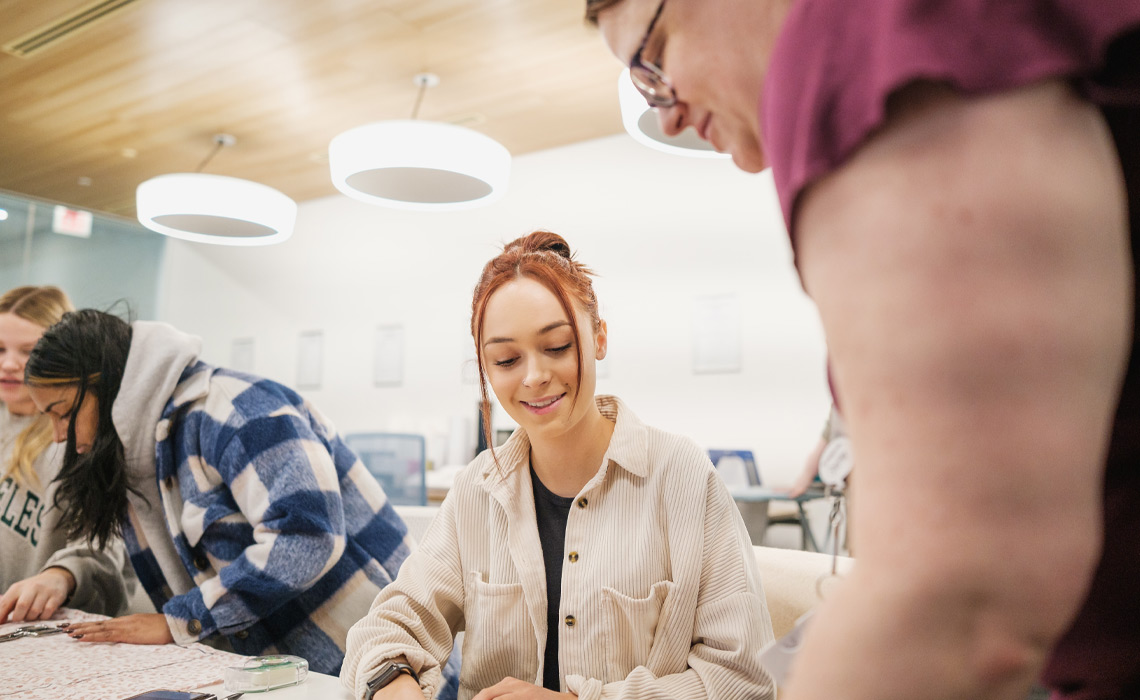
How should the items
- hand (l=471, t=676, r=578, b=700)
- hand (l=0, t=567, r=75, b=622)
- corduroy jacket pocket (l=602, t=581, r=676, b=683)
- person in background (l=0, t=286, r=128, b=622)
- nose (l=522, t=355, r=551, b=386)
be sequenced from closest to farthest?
hand (l=471, t=676, r=578, b=700)
corduroy jacket pocket (l=602, t=581, r=676, b=683)
nose (l=522, t=355, r=551, b=386)
hand (l=0, t=567, r=75, b=622)
person in background (l=0, t=286, r=128, b=622)

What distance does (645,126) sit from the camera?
1.96 meters

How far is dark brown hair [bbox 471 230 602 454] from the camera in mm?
1472

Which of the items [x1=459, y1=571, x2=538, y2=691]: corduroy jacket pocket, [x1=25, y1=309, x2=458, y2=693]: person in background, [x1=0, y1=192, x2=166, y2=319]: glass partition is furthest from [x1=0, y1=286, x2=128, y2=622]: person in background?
[x1=0, y1=192, x2=166, y2=319]: glass partition

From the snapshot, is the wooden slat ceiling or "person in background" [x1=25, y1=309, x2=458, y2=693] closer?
"person in background" [x1=25, y1=309, x2=458, y2=693]

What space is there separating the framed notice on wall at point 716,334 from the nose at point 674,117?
16.4 ft

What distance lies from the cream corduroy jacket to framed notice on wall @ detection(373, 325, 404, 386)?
5460mm

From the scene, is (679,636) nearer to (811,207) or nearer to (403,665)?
(403,665)

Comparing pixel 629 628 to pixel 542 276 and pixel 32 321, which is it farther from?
pixel 32 321

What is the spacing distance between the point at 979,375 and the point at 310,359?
24.9 feet

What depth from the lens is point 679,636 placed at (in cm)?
127

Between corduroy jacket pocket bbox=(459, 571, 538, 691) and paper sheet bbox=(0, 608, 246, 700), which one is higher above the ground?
corduroy jacket pocket bbox=(459, 571, 538, 691)

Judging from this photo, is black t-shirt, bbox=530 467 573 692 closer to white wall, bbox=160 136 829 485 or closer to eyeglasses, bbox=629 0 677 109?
eyeglasses, bbox=629 0 677 109

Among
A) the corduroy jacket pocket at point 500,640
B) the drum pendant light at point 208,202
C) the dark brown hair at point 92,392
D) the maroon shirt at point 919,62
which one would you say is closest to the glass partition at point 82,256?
the drum pendant light at point 208,202

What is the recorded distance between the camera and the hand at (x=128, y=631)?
1.57 meters
